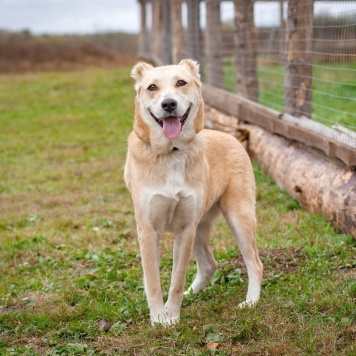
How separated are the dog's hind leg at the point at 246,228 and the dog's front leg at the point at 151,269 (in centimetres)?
67

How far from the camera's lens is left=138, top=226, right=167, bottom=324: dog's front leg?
442cm

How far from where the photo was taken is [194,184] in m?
4.41

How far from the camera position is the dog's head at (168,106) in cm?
428

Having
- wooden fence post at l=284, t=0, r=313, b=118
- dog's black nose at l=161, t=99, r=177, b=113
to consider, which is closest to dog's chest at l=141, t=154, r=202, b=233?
dog's black nose at l=161, t=99, r=177, b=113

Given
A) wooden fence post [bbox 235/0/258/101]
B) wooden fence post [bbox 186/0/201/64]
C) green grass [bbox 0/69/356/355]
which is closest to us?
green grass [bbox 0/69/356/355]

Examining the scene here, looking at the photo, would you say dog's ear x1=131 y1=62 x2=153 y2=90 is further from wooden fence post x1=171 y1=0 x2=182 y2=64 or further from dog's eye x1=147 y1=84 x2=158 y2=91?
wooden fence post x1=171 y1=0 x2=182 y2=64

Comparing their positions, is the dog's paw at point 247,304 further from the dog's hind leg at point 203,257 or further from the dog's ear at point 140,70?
the dog's ear at point 140,70

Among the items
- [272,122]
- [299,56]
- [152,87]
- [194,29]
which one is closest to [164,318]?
[152,87]

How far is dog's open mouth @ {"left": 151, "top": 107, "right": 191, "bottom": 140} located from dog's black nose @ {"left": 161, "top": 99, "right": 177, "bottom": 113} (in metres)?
0.10

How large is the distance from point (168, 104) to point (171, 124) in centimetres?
16

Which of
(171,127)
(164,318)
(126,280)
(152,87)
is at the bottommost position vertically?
(126,280)

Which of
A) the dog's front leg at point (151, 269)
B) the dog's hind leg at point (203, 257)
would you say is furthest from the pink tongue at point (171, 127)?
the dog's hind leg at point (203, 257)

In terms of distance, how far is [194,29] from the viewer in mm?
13383

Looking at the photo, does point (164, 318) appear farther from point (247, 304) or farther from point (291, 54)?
point (291, 54)
